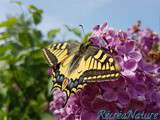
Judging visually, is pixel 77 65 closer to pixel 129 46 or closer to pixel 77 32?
pixel 129 46

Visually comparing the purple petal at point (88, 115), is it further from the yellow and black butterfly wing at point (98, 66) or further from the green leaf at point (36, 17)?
the green leaf at point (36, 17)

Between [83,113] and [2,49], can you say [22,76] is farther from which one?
[83,113]

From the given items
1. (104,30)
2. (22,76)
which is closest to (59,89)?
(104,30)

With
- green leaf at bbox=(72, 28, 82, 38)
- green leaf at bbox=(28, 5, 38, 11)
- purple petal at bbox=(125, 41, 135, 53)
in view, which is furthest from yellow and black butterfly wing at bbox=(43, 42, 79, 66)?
green leaf at bbox=(28, 5, 38, 11)

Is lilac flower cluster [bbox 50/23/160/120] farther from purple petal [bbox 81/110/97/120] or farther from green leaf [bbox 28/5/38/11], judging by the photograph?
green leaf [bbox 28/5/38/11]

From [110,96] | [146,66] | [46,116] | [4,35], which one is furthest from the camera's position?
[4,35]

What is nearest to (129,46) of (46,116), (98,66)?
(98,66)

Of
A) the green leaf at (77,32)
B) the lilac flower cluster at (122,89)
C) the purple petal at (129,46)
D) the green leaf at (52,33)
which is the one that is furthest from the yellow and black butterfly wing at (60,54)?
the green leaf at (52,33)
